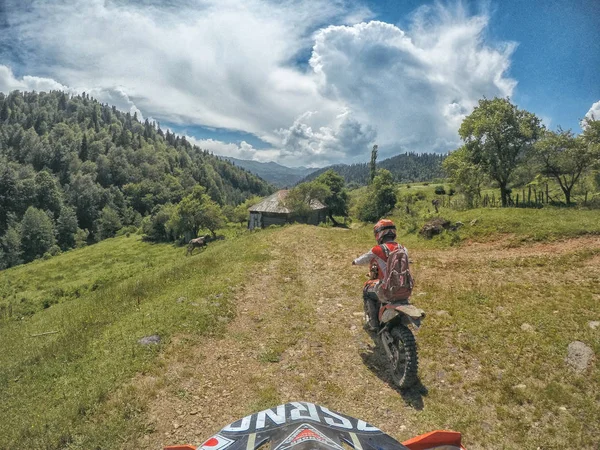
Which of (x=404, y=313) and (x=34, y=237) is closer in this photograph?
(x=404, y=313)

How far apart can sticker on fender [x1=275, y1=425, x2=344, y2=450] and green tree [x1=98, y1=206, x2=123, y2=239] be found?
14184 cm

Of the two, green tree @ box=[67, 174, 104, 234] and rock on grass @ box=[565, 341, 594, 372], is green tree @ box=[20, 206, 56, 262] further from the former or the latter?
rock on grass @ box=[565, 341, 594, 372]

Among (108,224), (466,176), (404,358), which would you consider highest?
(466,176)

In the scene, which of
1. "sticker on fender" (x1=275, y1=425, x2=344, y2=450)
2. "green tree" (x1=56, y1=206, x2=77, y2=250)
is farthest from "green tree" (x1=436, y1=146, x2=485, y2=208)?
"green tree" (x1=56, y1=206, x2=77, y2=250)

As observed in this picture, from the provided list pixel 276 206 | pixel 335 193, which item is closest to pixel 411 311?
pixel 276 206

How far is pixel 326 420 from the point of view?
3.29 m

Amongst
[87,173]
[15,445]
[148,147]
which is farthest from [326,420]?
[148,147]

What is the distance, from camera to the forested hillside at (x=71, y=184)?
109 m

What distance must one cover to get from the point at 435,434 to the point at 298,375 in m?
4.86

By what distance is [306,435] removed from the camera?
9.11 ft

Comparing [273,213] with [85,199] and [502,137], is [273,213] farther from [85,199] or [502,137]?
[85,199]

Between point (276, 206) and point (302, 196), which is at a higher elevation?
point (302, 196)

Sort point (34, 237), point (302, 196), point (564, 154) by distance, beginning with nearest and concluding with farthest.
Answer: point (564, 154)
point (302, 196)
point (34, 237)

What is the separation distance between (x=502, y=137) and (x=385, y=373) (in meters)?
32.3
